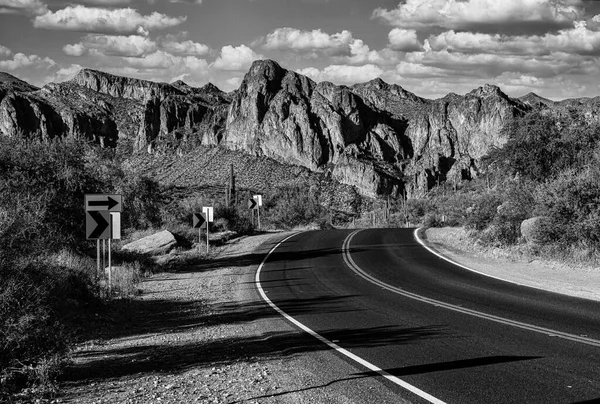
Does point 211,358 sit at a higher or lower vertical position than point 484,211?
lower

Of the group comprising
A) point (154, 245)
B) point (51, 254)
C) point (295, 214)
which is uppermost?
point (51, 254)

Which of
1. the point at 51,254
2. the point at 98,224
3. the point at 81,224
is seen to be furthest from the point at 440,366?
the point at 81,224

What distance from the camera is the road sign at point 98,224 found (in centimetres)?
1484

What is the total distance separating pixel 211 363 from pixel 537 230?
1574 cm

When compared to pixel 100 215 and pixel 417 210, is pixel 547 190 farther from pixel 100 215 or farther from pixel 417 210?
pixel 417 210

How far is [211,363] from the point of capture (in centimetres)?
852

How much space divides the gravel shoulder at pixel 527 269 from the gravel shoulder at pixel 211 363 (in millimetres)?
7663

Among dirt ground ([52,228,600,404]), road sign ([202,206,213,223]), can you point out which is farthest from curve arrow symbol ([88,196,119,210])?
road sign ([202,206,213,223])

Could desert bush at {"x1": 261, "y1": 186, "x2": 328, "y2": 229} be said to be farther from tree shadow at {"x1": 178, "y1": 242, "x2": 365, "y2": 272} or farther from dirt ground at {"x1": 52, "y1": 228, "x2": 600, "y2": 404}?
dirt ground at {"x1": 52, "y1": 228, "x2": 600, "y2": 404}

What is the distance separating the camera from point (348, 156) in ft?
636

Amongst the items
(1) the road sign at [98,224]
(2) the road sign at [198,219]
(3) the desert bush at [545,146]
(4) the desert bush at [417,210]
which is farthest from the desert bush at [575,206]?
(4) the desert bush at [417,210]

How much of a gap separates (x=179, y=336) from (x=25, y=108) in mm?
197122

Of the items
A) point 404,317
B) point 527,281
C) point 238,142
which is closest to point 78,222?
point 404,317

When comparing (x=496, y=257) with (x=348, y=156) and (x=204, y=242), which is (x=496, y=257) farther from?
(x=348, y=156)
